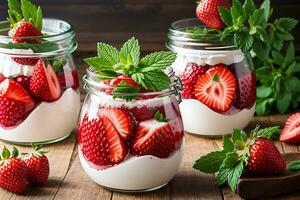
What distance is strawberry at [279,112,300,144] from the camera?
1.62m

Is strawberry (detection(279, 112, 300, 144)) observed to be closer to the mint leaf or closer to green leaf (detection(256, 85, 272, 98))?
green leaf (detection(256, 85, 272, 98))

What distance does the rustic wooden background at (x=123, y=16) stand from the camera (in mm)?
2191

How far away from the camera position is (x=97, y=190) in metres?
1.38

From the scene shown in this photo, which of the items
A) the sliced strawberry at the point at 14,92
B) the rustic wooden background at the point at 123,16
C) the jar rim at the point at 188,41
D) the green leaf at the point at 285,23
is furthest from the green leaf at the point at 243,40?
the rustic wooden background at the point at 123,16

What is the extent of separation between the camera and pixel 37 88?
1540 millimetres

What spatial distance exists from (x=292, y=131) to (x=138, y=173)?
1.52ft

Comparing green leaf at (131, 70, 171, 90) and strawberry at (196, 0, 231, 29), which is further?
strawberry at (196, 0, 231, 29)

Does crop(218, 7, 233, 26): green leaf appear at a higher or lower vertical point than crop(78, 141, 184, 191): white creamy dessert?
higher

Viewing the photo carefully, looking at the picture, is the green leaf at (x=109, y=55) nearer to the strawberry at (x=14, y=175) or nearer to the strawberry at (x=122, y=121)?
the strawberry at (x=122, y=121)

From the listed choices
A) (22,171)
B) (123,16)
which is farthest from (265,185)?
(123,16)

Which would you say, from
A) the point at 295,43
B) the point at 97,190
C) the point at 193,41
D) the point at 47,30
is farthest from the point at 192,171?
the point at 295,43

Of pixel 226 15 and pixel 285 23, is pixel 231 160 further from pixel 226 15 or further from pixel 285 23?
pixel 285 23

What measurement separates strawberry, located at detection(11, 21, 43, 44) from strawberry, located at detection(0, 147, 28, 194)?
1.03ft

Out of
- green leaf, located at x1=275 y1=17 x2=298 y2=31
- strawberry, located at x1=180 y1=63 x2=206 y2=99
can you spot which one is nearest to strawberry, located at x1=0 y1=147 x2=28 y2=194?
strawberry, located at x1=180 y1=63 x2=206 y2=99
